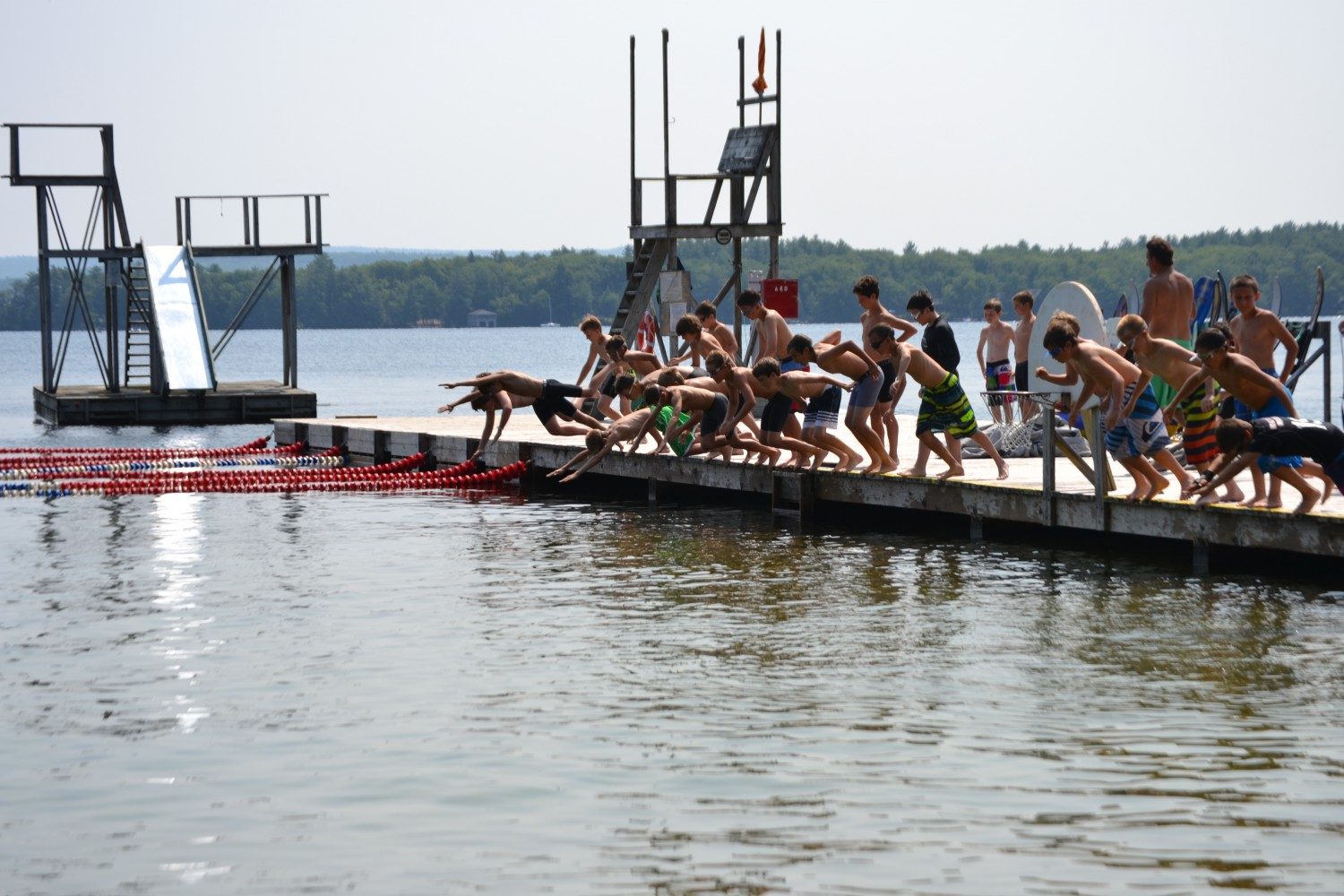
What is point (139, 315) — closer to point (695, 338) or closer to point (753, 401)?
point (695, 338)

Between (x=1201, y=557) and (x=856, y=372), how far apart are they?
143 inches

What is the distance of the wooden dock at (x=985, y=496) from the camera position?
43.0 feet

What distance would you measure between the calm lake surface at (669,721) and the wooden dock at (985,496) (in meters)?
0.42

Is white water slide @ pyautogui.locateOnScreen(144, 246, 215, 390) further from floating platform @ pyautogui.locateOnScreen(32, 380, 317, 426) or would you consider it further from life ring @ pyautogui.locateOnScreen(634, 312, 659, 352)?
life ring @ pyautogui.locateOnScreen(634, 312, 659, 352)

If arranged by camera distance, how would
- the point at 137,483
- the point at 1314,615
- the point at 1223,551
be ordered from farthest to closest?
the point at 137,483, the point at 1223,551, the point at 1314,615

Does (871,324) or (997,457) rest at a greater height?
(871,324)

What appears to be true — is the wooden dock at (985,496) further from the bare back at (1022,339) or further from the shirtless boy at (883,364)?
the bare back at (1022,339)

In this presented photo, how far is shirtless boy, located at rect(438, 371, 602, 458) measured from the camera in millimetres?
21312

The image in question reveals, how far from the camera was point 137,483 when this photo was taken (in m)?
23.6

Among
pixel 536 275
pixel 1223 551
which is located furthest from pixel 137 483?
pixel 536 275

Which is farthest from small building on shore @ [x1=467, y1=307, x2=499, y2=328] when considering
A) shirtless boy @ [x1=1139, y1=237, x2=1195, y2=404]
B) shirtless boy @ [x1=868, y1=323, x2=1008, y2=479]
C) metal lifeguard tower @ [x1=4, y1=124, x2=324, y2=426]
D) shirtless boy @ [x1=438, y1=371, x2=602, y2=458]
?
shirtless boy @ [x1=1139, y1=237, x2=1195, y2=404]

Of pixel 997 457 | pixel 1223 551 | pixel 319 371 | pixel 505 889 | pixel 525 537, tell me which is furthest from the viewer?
pixel 319 371

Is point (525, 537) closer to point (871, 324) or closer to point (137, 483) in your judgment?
point (871, 324)

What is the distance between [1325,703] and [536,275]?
164 m
